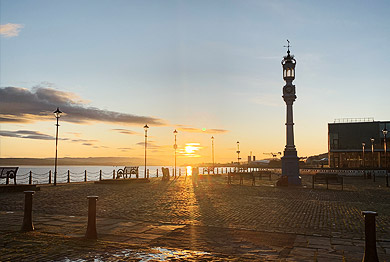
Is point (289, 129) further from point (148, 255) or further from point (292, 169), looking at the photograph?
point (148, 255)

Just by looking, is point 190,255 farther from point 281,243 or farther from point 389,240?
point 389,240

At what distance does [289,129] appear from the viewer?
2631 cm

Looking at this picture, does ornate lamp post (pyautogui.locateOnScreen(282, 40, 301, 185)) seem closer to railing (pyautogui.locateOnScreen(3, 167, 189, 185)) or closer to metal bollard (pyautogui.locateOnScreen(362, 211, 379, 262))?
railing (pyautogui.locateOnScreen(3, 167, 189, 185))

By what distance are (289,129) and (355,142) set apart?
191 feet

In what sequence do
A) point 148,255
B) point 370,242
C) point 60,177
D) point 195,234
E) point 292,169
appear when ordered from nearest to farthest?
point 370,242 < point 148,255 < point 195,234 < point 292,169 < point 60,177

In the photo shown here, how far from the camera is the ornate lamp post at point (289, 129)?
84.6ft

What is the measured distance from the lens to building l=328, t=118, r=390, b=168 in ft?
245

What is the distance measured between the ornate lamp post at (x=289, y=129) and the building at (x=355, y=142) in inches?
Result: 2154

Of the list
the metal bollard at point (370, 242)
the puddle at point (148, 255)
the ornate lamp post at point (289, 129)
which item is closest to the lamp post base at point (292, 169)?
the ornate lamp post at point (289, 129)

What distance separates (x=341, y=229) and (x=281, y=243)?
2.48 meters

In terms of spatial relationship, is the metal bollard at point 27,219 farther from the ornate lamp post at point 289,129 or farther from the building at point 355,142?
the building at point 355,142

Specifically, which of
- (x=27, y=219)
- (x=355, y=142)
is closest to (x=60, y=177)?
(x=355, y=142)

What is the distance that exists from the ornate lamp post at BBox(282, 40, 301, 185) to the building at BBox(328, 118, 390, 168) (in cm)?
5472

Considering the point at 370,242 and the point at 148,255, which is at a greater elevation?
the point at 370,242
